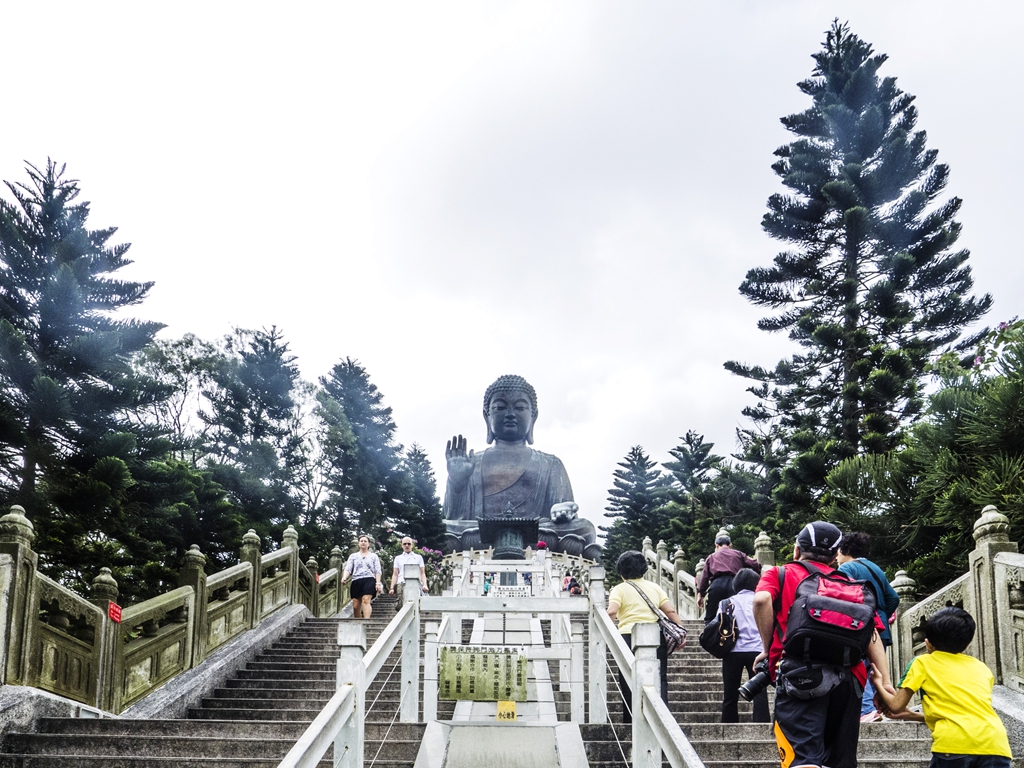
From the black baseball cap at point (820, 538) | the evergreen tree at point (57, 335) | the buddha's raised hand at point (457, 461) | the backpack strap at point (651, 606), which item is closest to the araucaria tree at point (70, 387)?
the evergreen tree at point (57, 335)

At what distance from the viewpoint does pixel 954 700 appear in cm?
377

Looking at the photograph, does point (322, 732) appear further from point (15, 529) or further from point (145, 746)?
point (15, 529)

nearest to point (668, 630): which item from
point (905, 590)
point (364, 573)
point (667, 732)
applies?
point (667, 732)

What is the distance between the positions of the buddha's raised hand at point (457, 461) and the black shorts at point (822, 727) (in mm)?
18782

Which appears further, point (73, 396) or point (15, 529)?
point (73, 396)

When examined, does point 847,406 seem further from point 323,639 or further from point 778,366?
point 323,639

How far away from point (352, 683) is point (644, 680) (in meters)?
1.16

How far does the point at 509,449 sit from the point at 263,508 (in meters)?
7.09

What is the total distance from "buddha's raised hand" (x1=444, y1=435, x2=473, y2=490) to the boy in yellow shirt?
18630mm

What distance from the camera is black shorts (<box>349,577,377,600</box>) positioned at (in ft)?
34.1

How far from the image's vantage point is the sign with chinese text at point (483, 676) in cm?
502

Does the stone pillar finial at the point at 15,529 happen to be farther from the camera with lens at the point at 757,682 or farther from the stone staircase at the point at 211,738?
the camera with lens at the point at 757,682

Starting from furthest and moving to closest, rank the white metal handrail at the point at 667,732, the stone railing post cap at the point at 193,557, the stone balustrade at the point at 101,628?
the stone railing post cap at the point at 193,557
the stone balustrade at the point at 101,628
the white metal handrail at the point at 667,732

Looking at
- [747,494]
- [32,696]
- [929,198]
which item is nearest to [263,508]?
[747,494]
